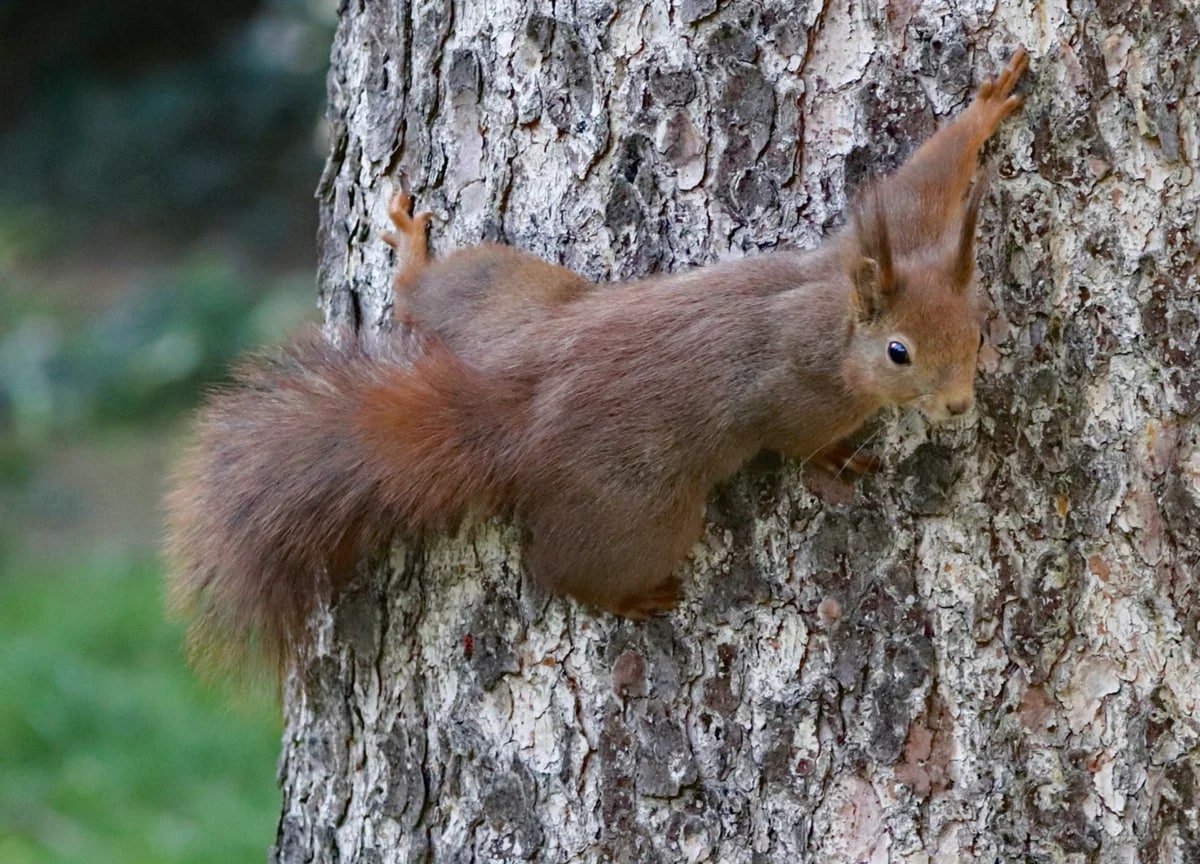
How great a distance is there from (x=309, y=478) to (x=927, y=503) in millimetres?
675

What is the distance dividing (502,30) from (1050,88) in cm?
61

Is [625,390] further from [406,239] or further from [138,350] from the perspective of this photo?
[138,350]

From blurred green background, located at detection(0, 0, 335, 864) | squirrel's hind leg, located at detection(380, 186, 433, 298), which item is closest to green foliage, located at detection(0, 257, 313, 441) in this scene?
blurred green background, located at detection(0, 0, 335, 864)

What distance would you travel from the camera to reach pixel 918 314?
1.51 metres

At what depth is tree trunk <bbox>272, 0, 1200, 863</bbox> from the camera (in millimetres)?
1574

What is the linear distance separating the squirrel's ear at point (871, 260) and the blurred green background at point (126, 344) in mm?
938

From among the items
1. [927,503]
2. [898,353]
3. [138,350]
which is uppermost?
[138,350]

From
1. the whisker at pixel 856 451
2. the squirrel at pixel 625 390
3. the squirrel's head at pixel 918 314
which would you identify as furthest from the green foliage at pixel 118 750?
the squirrel's head at pixel 918 314

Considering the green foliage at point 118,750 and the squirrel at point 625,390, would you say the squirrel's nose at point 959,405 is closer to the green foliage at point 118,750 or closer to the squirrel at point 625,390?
the squirrel at point 625,390

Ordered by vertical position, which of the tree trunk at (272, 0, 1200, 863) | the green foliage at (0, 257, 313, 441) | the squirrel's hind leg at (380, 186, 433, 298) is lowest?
the tree trunk at (272, 0, 1200, 863)

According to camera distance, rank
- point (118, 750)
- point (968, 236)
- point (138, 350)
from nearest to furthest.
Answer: point (968, 236)
point (118, 750)
point (138, 350)

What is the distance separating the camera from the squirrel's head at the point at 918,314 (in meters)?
1.50

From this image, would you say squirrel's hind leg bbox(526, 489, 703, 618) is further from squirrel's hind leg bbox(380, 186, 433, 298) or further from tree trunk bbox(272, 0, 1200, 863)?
squirrel's hind leg bbox(380, 186, 433, 298)

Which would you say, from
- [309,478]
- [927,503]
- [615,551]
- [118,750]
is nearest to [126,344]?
[118,750]
